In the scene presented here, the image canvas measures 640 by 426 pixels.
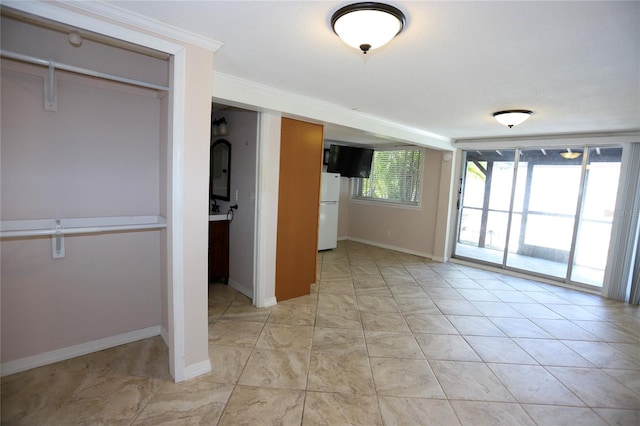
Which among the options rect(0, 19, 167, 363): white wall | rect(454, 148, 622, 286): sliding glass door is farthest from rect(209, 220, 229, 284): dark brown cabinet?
rect(454, 148, 622, 286): sliding glass door

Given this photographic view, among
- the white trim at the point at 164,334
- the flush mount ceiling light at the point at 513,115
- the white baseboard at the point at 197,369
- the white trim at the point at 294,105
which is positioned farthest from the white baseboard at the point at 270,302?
the flush mount ceiling light at the point at 513,115

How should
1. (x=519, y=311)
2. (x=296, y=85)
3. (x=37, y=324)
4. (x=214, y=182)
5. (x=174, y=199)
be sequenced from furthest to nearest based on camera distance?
(x=214, y=182)
(x=519, y=311)
(x=296, y=85)
(x=37, y=324)
(x=174, y=199)

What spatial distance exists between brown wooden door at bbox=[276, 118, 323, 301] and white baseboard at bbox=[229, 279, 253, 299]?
1.10 feet

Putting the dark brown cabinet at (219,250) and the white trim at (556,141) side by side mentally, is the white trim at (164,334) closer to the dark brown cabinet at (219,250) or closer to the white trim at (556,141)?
the dark brown cabinet at (219,250)

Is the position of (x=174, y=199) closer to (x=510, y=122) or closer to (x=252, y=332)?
(x=252, y=332)

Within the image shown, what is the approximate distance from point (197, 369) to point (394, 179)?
5473mm

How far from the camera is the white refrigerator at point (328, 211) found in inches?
233

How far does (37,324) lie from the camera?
2105 mm

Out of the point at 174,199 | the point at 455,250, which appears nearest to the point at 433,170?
the point at 455,250

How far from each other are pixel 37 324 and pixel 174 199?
1.40 m

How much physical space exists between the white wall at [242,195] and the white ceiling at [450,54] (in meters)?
0.85

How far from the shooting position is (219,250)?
12.8 ft

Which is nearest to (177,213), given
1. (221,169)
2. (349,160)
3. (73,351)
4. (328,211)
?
(73,351)

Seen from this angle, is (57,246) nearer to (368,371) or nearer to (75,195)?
(75,195)
